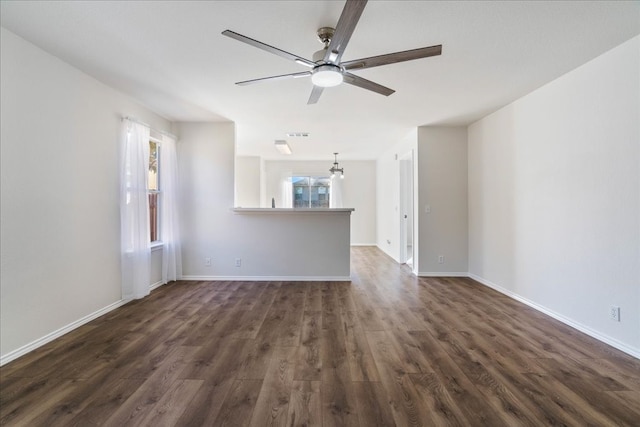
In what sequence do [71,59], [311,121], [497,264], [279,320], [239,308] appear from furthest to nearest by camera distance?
[311,121]
[497,264]
[239,308]
[279,320]
[71,59]

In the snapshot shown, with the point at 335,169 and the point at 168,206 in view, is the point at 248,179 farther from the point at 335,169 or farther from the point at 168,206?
the point at 168,206

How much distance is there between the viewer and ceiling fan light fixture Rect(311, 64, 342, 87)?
196cm

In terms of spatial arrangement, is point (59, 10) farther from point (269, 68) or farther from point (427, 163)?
point (427, 163)

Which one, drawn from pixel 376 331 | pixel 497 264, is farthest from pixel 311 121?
pixel 497 264

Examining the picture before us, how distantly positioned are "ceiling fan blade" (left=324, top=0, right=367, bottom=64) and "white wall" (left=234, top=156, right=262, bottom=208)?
19.7 feet

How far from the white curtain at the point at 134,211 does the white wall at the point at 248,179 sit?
408cm

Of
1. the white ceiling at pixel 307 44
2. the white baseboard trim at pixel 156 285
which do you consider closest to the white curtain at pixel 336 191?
the white ceiling at pixel 307 44

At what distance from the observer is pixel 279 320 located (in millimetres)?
2824

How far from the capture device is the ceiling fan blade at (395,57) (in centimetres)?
176

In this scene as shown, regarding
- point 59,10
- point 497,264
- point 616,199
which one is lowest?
point 497,264

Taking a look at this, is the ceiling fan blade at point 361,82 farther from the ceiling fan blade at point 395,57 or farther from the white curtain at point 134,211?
the white curtain at point 134,211

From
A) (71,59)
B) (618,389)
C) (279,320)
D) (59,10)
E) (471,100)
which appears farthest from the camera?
(471,100)

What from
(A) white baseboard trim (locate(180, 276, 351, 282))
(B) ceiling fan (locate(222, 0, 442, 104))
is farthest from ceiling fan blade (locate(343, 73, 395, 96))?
(A) white baseboard trim (locate(180, 276, 351, 282))

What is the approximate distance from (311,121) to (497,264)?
346cm
